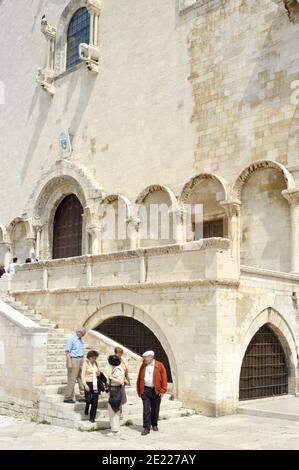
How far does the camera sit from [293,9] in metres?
15.2

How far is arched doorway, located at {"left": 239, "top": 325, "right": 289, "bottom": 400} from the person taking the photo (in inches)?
479

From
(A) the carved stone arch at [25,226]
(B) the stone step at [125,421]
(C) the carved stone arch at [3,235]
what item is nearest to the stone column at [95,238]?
(A) the carved stone arch at [25,226]

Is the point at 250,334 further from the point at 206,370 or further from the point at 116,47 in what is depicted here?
the point at 116,47

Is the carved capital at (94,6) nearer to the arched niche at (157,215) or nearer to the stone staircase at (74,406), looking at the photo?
the arched niche at (157,215)

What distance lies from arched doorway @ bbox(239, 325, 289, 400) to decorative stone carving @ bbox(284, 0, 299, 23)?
313 inches

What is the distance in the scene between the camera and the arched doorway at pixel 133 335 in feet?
41.6

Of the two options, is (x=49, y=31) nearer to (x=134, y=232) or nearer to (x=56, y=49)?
(x=56, y=49)

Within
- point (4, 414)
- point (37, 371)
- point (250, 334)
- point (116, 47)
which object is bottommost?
point (4, 414)

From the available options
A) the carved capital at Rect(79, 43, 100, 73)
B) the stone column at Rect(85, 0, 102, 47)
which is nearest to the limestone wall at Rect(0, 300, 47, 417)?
the carved capital at Rect(79, 43, 100, 73)

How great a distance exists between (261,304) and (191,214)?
210 inches

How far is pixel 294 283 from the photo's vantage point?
44.6ft

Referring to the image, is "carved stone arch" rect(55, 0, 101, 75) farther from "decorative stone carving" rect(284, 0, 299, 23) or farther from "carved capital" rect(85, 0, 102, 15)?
"decorative stone carving" rect(284, 0, 299, 23)
